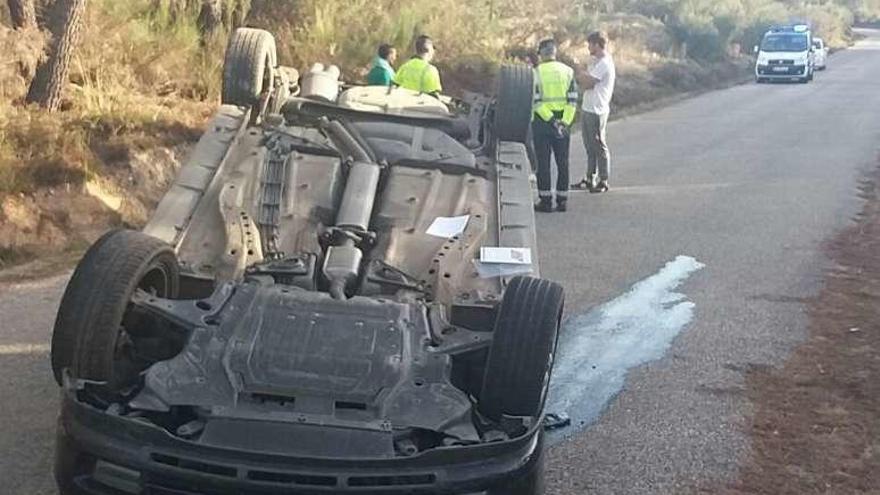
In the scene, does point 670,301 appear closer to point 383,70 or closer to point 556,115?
point 556,115

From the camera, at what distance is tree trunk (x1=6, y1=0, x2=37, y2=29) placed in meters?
11.3

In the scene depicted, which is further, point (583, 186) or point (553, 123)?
point (583, 186)

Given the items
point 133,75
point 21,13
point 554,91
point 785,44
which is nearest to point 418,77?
point 554,91

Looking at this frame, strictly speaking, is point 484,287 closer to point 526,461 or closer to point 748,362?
point 526,461

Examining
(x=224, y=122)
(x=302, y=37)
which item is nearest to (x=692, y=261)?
(x=224, y=122)

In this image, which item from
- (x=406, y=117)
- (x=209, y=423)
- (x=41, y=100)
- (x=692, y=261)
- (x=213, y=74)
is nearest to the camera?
(x=209, y=423)

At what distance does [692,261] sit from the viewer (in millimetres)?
9641

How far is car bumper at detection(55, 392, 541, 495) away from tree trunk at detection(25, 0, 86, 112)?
25.7 feet

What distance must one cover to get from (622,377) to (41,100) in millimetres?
7031

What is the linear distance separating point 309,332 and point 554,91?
7529mm

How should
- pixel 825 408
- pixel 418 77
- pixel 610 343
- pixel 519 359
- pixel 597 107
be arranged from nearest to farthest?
pixel 519 359 < pixel 825 408 < pixel 610 343 < pixel 418 77 < pixel 597 107

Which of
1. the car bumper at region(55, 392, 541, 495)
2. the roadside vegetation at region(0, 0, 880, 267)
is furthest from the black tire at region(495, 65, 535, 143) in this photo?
the roadside vegetation at region(0, 0, 880, 267)

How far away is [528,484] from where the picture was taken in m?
4.18

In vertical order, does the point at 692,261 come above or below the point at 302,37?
below
